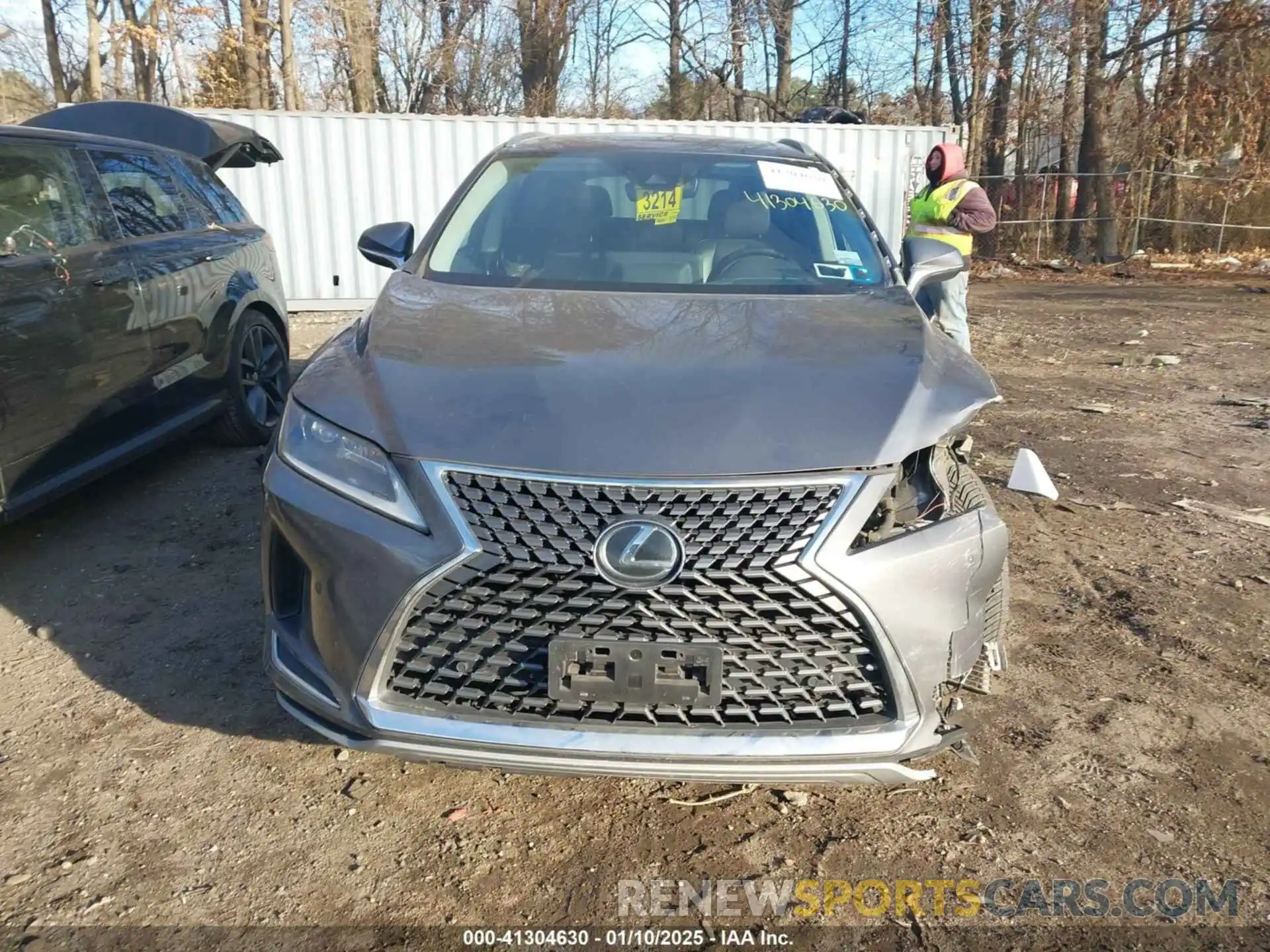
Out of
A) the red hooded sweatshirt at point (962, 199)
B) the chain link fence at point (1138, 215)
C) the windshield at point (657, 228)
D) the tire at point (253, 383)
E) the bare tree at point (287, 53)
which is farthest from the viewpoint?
the bare tree at point (287, 53)

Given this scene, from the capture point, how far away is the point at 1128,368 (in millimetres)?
8570

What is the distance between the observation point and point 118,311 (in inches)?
173

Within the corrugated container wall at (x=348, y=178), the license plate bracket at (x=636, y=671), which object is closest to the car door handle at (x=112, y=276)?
the license plate bracket at (x=636, y=671)

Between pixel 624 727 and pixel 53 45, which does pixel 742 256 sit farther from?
pixel 53 45

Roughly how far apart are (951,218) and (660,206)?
12.2 ft

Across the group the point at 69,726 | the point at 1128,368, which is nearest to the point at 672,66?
the point at 1128,368

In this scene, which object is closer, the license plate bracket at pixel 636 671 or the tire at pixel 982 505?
the license plate bracket at pixel 636 671

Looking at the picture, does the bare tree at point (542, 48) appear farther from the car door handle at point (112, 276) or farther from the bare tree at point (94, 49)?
the car door handle at point (112, 276)

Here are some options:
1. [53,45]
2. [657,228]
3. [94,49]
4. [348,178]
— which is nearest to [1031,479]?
[657,228]

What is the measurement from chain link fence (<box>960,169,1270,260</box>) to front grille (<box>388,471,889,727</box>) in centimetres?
1848

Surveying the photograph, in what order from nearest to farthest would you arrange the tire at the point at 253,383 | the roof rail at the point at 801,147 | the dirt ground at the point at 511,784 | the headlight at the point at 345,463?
the headlight at the point at 345,463, the dirt ground at the point at 511,784, the roof rail at the point at 801,147, the tire at the point at 253,383

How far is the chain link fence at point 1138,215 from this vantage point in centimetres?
1844

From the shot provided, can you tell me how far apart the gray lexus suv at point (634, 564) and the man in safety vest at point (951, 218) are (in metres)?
4.45

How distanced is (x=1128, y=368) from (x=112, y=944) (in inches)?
347
